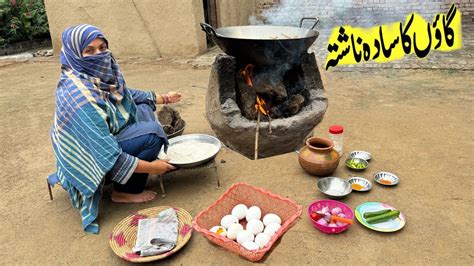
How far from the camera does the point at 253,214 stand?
90.0 inches

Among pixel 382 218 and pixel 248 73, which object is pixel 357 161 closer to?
pixel 382 218

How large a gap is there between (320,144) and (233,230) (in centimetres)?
138

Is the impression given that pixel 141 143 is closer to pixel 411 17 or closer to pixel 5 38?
pixel 411 17

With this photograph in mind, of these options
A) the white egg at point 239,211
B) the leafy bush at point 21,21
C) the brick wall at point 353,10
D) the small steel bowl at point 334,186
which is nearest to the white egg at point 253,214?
the white egg at point 239,211

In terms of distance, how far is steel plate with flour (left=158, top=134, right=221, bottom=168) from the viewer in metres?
2.91

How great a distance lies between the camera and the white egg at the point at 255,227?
217 centimetres

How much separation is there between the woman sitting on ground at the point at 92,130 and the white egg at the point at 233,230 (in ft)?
2.60

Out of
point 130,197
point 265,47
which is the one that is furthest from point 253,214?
point 265,47

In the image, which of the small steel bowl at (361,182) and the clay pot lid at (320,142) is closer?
the small steel bowl at (361,182)

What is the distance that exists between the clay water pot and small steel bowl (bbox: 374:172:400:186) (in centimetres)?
34

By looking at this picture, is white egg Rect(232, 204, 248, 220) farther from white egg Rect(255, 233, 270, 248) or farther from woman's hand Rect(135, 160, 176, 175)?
woman's hand Rect(135, 160, 176, 175)

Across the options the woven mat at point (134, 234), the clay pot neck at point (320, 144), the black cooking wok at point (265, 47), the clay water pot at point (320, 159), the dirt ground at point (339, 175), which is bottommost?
the dirt ground at point (339, 175)

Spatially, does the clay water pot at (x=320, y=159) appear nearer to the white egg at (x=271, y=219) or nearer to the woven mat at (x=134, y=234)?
the white egg at (x=271, y=219)

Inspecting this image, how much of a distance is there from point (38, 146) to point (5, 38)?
736cm
